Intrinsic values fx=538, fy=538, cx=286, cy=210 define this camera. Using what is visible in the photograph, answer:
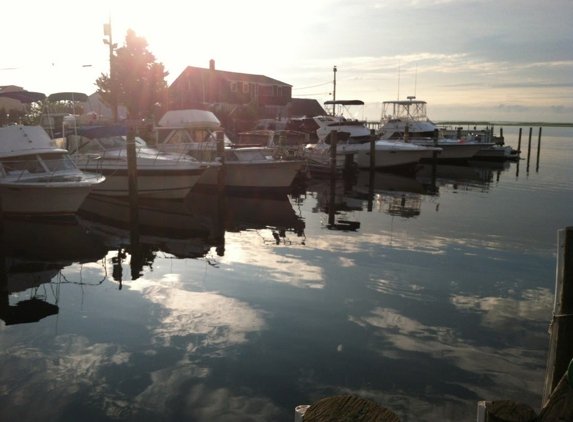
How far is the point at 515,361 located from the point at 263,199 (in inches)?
659

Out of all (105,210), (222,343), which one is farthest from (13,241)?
(222,343)

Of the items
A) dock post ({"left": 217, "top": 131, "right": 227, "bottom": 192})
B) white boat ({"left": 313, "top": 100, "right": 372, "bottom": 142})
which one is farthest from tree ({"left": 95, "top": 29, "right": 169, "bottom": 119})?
dock post ({"left": 217, "top": 131, "right": 227, "bottom": 192})

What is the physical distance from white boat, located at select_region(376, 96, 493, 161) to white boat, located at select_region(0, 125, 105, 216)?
26.6m

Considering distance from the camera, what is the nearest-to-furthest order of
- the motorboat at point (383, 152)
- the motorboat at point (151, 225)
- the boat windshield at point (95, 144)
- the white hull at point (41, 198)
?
the motorboat at point (151, 225), the white hull at point (41, 198), the boat windshield at point (95, 144), the motorboat at point (383, 152)

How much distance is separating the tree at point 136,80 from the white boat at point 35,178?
90.5 feet

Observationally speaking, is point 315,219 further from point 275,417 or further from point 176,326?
point 275,417

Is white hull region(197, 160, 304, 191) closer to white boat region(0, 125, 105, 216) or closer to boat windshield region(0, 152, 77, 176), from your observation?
white boat region(0, 125, 105, 216)

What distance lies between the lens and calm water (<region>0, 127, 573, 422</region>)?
6.62m

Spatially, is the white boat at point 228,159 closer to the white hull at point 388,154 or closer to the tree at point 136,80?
the white hull at point 388,154

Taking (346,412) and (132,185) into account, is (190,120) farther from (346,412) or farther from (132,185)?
(346,412)

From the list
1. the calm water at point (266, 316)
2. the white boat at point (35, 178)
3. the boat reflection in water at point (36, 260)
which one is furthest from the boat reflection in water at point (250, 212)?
the boat reflection in water at point (36, 260)

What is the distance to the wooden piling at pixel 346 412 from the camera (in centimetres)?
280

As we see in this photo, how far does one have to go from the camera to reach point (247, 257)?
13.6 m

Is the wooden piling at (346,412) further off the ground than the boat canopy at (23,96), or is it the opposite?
the boat canopy at (23,96)
